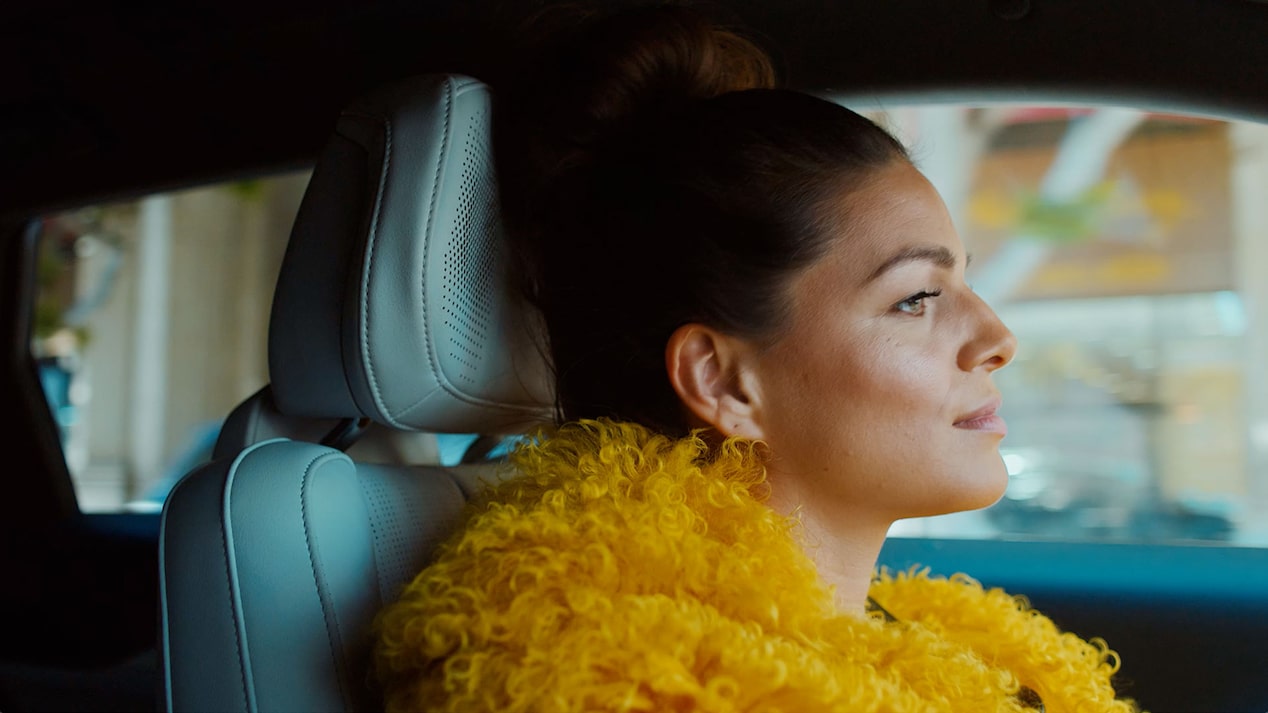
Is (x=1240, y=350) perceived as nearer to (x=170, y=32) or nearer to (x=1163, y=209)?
(x=1163, y=209)

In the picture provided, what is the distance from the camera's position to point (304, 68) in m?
1.74

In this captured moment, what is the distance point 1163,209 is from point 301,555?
6.11m

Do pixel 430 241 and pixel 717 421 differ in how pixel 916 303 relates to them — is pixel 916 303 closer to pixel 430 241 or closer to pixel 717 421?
pixel 717 421

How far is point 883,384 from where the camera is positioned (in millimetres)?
1229

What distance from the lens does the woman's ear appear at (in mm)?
1291

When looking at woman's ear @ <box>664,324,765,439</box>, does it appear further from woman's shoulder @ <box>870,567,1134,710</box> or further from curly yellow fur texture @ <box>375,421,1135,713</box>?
woman's shoulder @ <box>870,567,1134,710</box>

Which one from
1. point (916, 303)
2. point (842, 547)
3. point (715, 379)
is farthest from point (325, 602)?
point (916, 303)

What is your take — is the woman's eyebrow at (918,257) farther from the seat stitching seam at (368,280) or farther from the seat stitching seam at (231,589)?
the seat stitching seam at (231,589)

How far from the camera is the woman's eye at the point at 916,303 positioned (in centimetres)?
128

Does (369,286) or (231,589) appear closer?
(231,589)

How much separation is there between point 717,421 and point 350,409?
17.1 inches

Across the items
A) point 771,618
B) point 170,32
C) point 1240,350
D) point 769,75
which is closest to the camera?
point 771,618

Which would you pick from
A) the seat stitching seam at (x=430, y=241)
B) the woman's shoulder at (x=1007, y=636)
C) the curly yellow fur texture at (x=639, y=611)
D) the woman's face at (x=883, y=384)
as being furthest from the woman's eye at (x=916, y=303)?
the seat stitching seam at (x=430, y=241)

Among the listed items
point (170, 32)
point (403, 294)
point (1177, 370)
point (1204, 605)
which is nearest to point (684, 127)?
point (403, 294)
